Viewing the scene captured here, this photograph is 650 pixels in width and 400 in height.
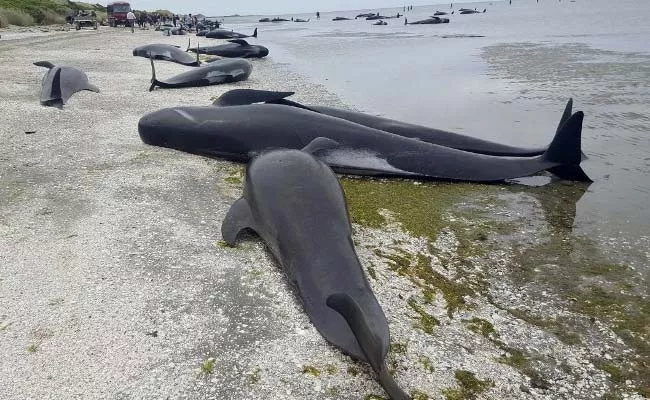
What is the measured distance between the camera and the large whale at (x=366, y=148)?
264 inches

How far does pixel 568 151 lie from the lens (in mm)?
6758

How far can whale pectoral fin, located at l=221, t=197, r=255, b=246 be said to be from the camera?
4602 mm

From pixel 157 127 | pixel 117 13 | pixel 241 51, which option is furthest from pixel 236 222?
pixel 117 13

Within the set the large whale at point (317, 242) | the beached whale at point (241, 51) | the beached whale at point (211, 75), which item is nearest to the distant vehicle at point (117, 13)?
the beached whale at point (241, 51)

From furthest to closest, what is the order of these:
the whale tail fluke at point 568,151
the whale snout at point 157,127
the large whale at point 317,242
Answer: the whale snout at point 157,127 < the whale tail fluke at point 568,151 < the large whale at point 317,242

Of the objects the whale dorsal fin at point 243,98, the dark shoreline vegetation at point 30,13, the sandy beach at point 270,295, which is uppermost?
the dark shoreline vegetation at point 30,13

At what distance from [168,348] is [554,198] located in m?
4.91

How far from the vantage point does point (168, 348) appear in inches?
129

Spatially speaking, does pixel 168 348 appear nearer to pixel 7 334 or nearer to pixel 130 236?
pixel 7 334

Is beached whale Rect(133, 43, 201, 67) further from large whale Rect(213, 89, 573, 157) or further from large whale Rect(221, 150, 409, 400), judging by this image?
large whale Rect(221, 150, 409, 400)

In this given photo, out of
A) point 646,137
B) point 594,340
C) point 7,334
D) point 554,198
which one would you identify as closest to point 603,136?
point 646,137

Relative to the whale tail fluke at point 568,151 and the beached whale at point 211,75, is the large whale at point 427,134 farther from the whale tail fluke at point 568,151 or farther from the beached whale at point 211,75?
the beached whale at point 211,75

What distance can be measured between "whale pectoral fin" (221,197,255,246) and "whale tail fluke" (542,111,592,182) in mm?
4026

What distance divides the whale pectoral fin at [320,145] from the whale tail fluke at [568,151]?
2633 mm
